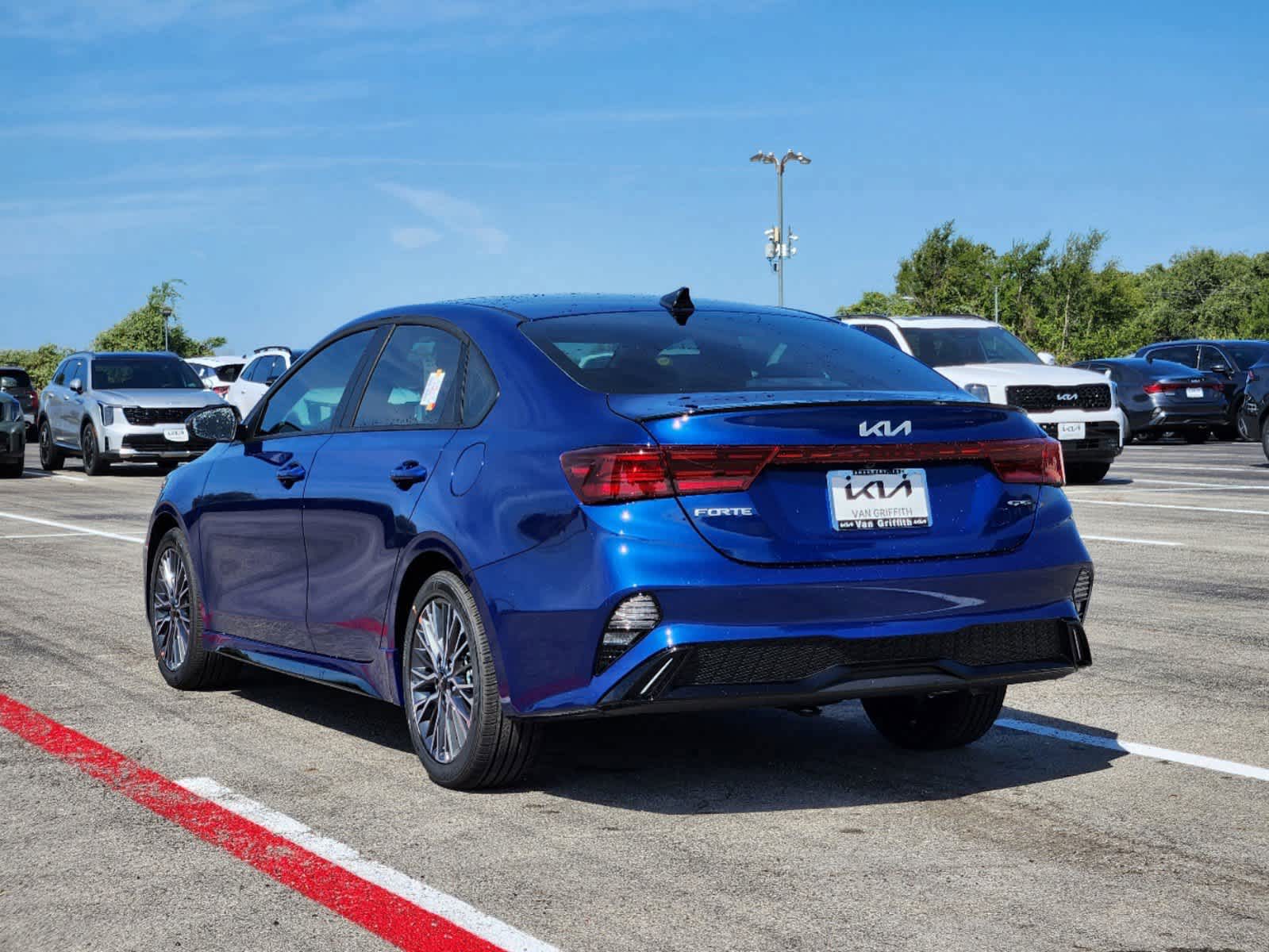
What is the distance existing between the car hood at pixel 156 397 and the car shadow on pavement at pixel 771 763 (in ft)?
66.9

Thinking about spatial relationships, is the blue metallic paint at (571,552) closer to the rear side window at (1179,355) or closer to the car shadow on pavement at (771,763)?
the car shadow on pavement at (771,763)

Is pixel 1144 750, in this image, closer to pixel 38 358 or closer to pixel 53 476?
pixel 53 476

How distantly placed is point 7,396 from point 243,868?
77.7ft

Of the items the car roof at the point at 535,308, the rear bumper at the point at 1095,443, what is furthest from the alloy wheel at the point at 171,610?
the rear bumper at the point at 1095,443

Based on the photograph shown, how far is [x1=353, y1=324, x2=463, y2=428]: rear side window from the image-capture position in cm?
583

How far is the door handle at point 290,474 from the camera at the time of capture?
6520 millimetres

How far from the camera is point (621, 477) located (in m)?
4.89

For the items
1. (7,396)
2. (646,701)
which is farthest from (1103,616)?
(7,396)

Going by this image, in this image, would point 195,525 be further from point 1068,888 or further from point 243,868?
point 1068,888

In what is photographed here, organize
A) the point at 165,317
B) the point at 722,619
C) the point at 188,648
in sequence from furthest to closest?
the point at 165,317 < the point at 188,648 < the point at 722,619

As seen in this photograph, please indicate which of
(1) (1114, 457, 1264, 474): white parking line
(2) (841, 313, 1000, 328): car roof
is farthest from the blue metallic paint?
(1) (1114, 457, 1264, 474): white parking line

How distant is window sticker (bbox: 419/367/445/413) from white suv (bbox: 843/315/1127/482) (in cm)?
1326

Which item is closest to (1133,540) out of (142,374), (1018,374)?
(1018,374)

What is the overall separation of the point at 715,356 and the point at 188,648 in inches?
118
